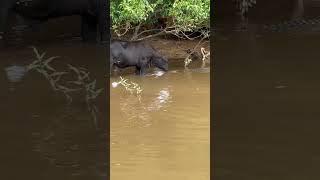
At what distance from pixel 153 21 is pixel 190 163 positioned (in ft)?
18.9

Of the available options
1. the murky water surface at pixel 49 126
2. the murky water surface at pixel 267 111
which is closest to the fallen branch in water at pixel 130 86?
the murky water surface at pixel 49 126

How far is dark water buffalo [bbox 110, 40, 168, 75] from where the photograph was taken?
8484 mm

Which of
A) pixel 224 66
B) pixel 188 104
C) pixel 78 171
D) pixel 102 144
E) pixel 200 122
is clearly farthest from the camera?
pixel 224 66

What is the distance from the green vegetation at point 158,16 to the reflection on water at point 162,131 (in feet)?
4.28

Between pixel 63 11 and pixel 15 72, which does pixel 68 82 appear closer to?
pixel 15 72

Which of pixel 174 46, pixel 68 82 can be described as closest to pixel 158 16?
pixel 174 46

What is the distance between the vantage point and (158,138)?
5.12 metres

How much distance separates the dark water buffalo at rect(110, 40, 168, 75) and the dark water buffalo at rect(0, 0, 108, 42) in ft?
2.08

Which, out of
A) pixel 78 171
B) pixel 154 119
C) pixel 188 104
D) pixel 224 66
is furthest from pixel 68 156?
pixel 224 66

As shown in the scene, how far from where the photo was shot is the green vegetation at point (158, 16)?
28.5ft

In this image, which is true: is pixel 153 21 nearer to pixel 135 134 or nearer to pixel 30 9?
pixel 30 9

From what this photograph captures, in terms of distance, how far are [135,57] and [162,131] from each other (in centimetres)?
330

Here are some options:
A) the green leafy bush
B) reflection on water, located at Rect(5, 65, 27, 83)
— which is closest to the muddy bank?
the green leafy bush

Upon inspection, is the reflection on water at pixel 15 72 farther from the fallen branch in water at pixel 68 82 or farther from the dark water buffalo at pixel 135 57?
the dark water buffalo at pixel 135 57
